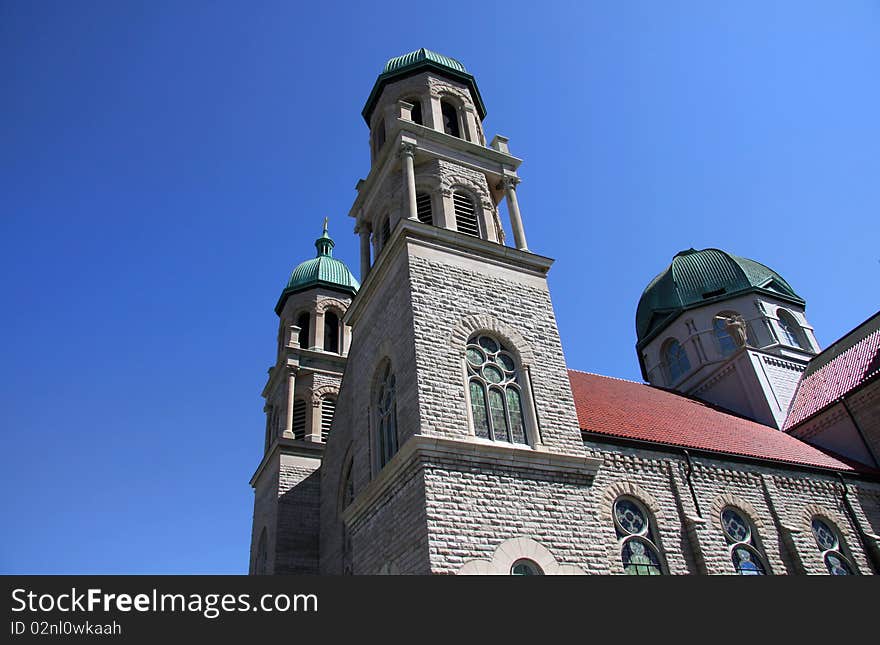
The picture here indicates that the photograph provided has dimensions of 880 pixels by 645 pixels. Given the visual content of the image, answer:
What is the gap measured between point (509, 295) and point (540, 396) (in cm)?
272

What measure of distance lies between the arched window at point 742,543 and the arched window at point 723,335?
14.7 m

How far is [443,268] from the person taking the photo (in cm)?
1464

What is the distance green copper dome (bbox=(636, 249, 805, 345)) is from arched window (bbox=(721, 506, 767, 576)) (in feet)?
55.7

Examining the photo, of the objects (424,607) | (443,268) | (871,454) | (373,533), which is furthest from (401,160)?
(871,454)

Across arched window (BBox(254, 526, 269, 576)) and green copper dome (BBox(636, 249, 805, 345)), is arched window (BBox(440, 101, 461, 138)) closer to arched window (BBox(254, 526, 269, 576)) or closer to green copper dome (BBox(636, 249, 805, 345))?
arched window (BBox(254, 526, 269, 576))

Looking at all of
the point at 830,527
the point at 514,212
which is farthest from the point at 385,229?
the point at 830,527

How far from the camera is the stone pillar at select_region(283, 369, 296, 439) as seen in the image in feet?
71.7

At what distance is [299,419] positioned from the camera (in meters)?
23.1

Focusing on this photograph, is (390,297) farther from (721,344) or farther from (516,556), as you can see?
(721,344)

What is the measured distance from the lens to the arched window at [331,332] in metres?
25.7

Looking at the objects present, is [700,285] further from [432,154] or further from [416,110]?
[432,154]

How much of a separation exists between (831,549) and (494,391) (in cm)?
1038

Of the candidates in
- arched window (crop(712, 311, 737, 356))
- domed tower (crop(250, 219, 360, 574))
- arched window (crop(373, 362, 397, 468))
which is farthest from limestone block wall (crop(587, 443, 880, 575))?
arched window (crop(712, 311, 737, 356))

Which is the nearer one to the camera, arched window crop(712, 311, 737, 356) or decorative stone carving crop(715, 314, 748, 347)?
decorative stone carving crop(715, 314, 748, 347)
